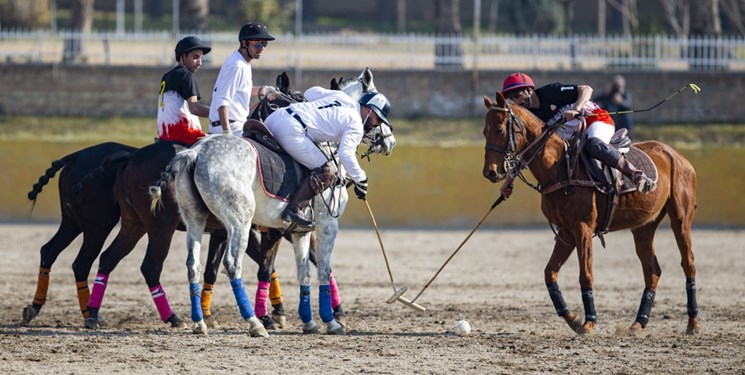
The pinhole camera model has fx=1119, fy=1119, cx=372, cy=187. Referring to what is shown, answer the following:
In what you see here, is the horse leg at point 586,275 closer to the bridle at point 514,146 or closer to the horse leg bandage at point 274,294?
the bridle at point 514,146

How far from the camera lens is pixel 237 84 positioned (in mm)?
10531

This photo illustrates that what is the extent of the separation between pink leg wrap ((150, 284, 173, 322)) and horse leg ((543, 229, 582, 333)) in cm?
359

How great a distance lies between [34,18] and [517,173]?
32.8 metres

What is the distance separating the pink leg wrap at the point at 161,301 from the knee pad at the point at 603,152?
422cm

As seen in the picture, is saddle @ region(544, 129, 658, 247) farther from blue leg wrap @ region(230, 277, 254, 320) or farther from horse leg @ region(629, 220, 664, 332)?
blue leg wrap @ region(230, 277, 254, 320)

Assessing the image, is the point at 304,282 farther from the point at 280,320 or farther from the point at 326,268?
the point at 280,320

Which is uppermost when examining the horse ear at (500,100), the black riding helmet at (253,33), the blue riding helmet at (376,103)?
the black riding helmet at (253,33)

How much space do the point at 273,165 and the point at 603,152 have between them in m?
3.09

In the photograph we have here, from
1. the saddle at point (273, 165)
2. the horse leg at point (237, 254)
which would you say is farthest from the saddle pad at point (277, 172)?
the horse leg at point (237, 254)

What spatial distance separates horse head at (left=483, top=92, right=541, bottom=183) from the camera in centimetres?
1011

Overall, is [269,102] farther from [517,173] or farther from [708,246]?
[708,246]

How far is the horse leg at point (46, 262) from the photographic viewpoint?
10.8 metres

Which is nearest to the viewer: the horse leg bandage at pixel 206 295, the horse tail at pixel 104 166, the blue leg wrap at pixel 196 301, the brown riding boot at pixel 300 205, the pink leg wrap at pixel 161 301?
the blue leg wrap at pixel 196 301

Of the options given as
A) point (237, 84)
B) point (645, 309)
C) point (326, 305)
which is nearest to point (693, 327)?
point (645, 309)
